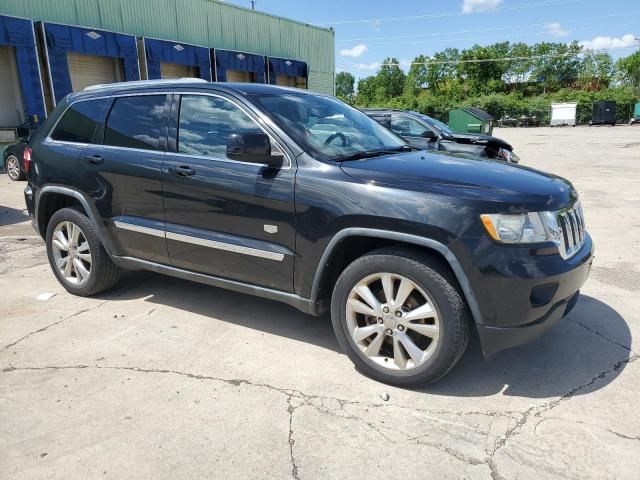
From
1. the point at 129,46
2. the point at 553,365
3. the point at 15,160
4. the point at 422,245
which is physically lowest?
the point at 553,365

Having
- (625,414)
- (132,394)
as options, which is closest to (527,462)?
(625,414)

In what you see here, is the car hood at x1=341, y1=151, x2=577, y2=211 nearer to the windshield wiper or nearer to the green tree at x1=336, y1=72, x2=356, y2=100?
the windshield wiper

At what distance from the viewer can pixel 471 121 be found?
21.2 m

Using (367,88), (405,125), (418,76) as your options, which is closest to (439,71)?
(418,76)

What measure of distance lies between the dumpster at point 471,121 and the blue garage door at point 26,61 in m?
15.4

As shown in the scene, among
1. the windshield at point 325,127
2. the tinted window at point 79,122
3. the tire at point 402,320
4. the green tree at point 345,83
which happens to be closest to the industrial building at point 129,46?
the tinted window at point 79,122

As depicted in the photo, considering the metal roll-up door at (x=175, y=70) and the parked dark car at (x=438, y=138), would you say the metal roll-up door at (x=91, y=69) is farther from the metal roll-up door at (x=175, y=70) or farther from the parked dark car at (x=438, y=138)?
the parked dark car at (x=438, y=138)

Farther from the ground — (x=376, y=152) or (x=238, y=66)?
(x=238, y=66)

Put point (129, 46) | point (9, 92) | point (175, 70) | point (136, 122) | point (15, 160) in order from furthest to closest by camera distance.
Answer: point (175, 70), point (129, 46), point (9, 92), point (15, 160), point (136, 122)

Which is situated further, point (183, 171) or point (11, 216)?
point (11, 216)

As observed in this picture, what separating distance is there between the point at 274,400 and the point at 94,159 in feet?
8.34

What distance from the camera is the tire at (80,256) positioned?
4.37m

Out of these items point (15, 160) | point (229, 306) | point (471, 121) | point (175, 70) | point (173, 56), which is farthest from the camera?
point (175, 70)

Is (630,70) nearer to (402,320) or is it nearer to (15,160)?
(15,160)
